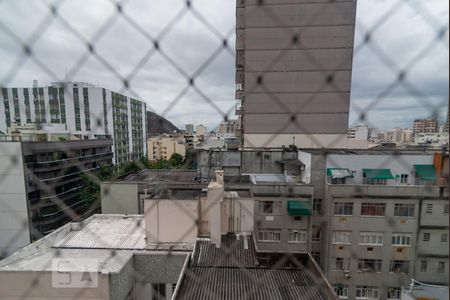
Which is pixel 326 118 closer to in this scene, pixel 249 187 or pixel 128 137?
pixel 249 187

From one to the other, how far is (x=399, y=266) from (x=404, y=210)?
3.25 ft

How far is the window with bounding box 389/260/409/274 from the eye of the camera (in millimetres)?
4035

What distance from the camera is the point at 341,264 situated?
4.14 metres

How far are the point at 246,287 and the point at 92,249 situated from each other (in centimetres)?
181

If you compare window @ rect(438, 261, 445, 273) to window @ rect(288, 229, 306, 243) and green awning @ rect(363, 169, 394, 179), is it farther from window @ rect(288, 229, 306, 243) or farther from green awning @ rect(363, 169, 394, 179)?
window @ rect(288, 229, 306, 243)

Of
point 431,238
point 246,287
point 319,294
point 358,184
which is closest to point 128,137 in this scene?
point 246,287

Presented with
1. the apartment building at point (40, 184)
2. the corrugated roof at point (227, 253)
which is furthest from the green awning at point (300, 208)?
the apartment building at point (40, 184)

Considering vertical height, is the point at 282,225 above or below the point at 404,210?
below

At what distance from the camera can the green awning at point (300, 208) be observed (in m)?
3.99

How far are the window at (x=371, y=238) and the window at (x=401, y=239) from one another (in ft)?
0.67

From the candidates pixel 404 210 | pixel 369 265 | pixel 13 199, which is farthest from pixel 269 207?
pixel 13 199

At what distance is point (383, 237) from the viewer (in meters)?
3.96

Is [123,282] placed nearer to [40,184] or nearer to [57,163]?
[40,184]

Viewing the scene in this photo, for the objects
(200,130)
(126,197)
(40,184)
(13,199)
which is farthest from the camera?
(40,184)
